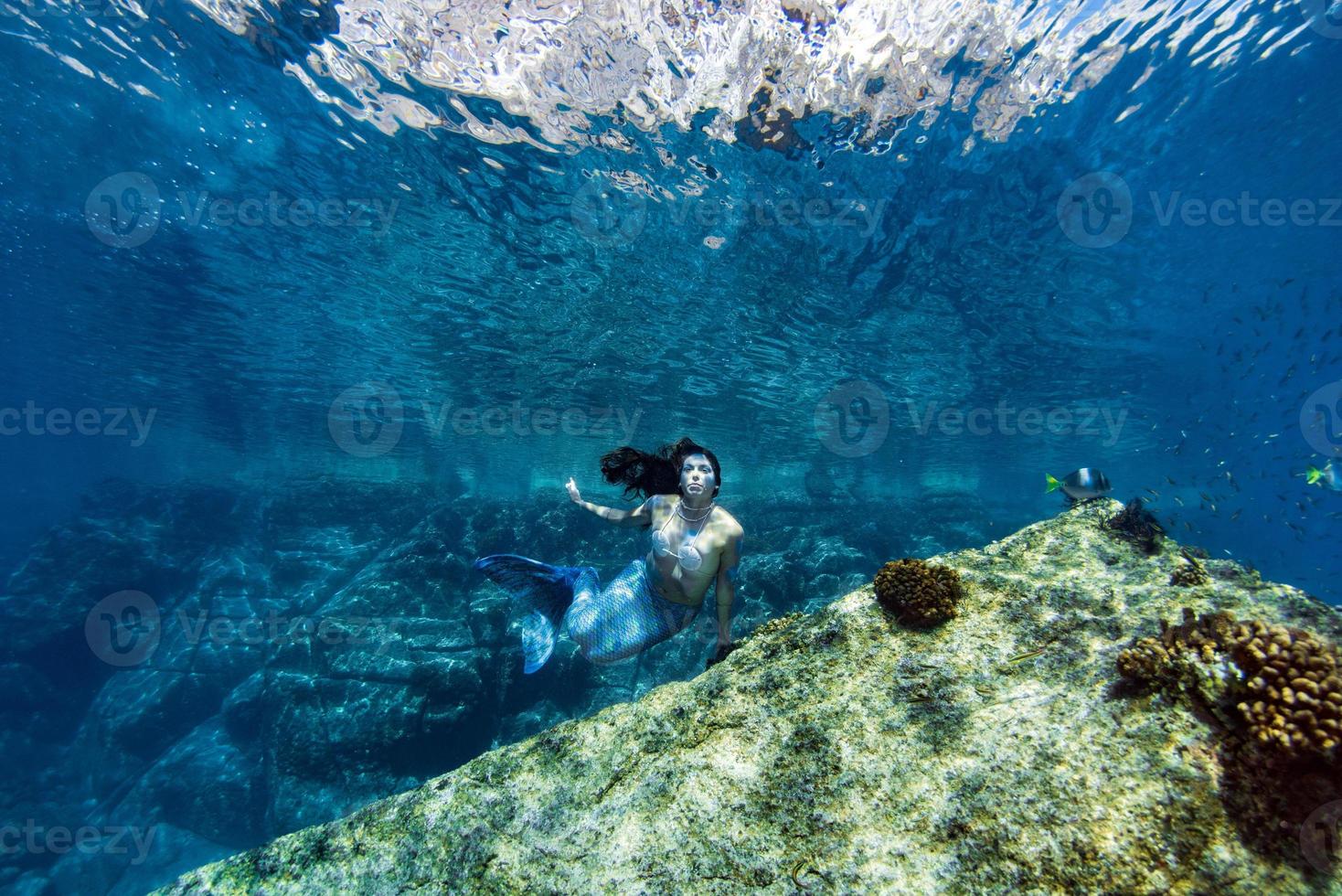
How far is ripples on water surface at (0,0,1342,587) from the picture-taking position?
823 cm

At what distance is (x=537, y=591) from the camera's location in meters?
5.44

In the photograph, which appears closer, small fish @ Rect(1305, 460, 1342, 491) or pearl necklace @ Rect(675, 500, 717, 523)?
pearl necklace @ Rect(675, 500, 717, 523)

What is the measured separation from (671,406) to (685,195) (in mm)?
14758

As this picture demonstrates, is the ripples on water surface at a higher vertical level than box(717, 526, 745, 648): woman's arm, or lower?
higher

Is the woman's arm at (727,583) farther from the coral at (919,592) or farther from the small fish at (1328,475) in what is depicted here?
the small fish at (1328,475)

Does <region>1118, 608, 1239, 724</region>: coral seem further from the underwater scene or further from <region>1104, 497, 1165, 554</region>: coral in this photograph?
<region>1104, 497, 1165, 554</region>: coral

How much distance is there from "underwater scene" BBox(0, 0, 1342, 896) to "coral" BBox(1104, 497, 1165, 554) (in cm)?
19

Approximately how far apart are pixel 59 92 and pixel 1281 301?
34.7m

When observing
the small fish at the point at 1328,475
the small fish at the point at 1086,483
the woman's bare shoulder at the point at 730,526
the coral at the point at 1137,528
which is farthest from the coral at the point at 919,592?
the small fish at the point at 1328,475

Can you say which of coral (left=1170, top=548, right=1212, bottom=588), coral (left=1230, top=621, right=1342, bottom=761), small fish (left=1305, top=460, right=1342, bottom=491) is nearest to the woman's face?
coral (left=1230, top=621, right=1342, bottom=761)

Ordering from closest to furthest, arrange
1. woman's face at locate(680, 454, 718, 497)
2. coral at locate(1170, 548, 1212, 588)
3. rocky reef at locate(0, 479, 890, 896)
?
1. coral at locate(1170, 548, 1212, 588)
2. woman's face at locate(680, 454, 718, 497)
3. rocky reef at locate(0, 479, 890, 896)

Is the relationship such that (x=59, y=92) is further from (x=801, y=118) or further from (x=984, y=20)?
(x=984, y=20)

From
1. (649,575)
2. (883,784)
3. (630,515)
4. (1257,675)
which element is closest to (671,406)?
(630,515)

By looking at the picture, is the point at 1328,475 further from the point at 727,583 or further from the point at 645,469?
the point at 645,469
